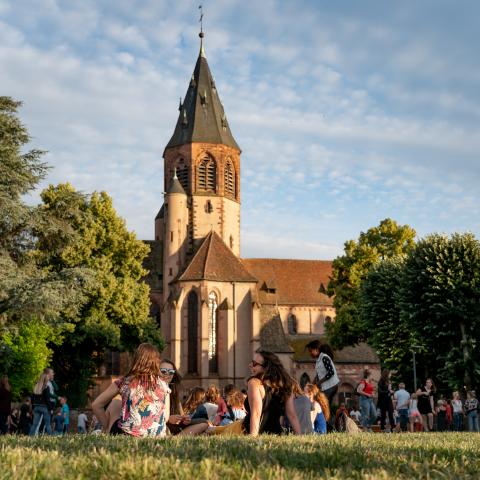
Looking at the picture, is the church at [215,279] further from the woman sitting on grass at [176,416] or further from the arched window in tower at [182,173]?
the woman sitting on grass at [176,416]

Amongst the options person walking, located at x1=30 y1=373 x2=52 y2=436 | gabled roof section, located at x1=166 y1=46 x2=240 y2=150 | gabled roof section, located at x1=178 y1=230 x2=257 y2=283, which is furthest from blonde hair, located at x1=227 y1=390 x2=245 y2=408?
gabled roof section, located at x1=166 y1=46 x2=240 y2=150

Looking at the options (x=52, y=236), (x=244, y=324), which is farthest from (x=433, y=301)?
(x=244, y=324)

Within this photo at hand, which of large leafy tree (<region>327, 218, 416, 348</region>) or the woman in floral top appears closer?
the woman in floral top

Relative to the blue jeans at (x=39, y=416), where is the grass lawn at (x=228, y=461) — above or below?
above

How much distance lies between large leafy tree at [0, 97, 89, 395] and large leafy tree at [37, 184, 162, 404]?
14172 mm

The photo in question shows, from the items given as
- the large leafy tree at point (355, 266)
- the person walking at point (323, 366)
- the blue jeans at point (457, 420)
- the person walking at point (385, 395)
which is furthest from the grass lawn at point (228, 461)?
the large leafy tree at point (355, 266)

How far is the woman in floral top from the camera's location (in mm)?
9344

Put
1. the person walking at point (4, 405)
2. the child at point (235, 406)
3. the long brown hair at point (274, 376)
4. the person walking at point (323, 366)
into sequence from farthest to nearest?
the person walking at point (4, 405), the person walking at point (323, 366), the child at point (235, 406), the long brown hair at point (274, 376)

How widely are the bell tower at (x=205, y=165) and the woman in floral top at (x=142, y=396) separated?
5451 centimetres

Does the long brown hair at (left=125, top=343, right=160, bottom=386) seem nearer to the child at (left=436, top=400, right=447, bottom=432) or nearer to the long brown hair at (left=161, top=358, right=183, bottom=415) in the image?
the long brown hair at (left=161, top=358, right=183, bottom=415)

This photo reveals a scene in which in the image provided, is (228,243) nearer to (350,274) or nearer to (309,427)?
(350,274)

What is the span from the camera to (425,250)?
112ft

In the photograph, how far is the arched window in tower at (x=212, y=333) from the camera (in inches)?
2285

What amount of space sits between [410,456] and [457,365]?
2674 cm
